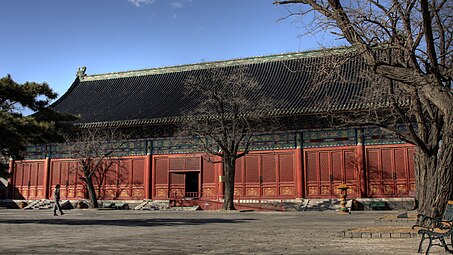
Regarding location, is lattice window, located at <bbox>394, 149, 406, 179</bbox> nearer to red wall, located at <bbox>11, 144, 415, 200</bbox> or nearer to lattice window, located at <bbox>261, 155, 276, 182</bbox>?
red wall, located at <bbox>11, 144, 415, 200</bbox>

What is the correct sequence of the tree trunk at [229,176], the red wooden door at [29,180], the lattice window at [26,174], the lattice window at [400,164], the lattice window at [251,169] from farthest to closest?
the lattice window at [26,174] → the red wooden door at [29,180] → the lattice window at [251,169] → the lattice window at [400,164] → the tree trunk at [229,176]

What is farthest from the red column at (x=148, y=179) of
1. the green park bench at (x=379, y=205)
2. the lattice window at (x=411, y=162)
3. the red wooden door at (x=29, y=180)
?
the lattice window at (x=411, y=162)

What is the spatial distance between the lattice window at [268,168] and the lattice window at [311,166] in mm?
1841

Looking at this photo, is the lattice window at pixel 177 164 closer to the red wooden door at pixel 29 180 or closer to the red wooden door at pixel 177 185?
the red wooden door at pixel 177 185

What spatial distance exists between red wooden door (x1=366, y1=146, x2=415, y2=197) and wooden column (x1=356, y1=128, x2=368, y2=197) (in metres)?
0.21

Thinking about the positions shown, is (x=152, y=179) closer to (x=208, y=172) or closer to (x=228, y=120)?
(x=208, y=172)

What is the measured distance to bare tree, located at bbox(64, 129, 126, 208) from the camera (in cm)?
2639

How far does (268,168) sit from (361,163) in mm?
4868

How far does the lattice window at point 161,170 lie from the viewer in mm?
26656

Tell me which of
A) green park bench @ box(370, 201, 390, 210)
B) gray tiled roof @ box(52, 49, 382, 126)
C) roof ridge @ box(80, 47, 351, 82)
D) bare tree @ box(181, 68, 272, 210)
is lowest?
green park bench @ box(370, 201, 390, 210)

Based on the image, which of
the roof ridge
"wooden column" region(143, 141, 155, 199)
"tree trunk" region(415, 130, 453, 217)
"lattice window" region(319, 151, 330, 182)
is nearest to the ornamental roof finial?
the roof ridge

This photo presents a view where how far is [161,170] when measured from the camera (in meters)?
26.8

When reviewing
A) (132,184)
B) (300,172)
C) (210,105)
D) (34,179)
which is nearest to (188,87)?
(210,105)

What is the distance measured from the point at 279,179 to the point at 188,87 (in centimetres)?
817
